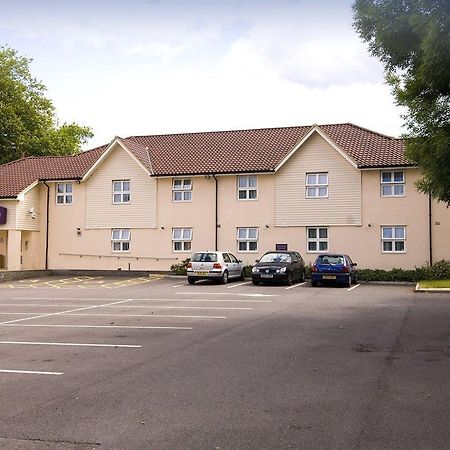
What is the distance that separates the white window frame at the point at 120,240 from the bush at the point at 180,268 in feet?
12.7

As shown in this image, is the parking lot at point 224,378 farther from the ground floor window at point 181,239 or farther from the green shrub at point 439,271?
the ground floor window at point 181,239

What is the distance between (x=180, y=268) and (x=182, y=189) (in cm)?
513

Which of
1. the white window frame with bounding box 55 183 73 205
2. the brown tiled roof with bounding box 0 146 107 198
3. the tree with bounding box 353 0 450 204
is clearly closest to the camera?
the tree with bounding box 353 0 450 204

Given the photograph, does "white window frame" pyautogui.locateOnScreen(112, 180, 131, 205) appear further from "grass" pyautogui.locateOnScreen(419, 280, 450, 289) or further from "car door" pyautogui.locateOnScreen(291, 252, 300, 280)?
"grass" pyautogui.locateOnScreen(419, 280, 450, 289)

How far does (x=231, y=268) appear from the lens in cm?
2927

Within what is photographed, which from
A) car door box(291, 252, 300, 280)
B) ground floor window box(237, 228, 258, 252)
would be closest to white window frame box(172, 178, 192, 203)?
ground floor window box(237, 228, 258, 252)

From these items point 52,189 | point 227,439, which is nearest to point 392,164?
point 52,189

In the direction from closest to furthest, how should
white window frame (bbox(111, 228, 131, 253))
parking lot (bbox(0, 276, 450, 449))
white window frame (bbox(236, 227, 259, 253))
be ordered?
parking lot (bbox(0, 276, 450, 449)), white window frame (bbox(236, 227, 259, 253)), white window frame (bbox(111, 228, 131, 253))

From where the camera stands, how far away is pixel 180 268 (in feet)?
109

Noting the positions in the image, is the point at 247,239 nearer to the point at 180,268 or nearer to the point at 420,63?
the point at 180,268

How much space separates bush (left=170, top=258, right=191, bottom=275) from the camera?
33094 mm

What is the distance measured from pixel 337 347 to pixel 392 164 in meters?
22.5

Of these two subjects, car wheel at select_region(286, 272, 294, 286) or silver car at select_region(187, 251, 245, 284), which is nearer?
car wheel at select_region(286, 272, 294, 286)

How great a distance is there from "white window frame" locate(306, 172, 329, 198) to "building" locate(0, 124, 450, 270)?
0.19 ft
